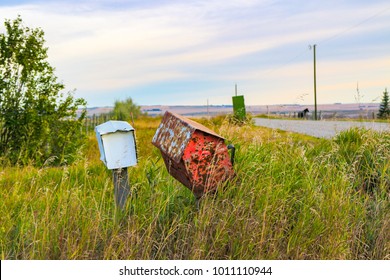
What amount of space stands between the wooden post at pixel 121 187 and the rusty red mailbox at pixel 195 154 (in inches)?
16.9

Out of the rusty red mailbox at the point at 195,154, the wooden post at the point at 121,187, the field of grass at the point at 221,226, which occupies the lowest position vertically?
the field of grass at the point at 221,226

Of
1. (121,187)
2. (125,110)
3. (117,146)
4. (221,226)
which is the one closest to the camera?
(221,226)

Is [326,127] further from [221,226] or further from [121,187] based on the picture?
[221,226]

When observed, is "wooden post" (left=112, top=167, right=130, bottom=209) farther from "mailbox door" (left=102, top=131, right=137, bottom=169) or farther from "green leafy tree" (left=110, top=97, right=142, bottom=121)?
"green leafy tree" (left=110, top=97, right=142, bottom=121)

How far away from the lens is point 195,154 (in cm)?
370

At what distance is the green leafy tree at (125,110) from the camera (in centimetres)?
2674

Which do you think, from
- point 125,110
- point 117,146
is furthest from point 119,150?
point 125,110

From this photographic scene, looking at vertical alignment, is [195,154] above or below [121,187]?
above

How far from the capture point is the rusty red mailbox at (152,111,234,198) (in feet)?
12.1

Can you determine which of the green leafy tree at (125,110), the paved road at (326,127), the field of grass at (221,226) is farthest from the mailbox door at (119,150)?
the green leafy tree at (125,110)

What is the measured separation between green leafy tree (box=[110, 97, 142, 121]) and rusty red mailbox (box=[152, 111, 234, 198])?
20363 mm

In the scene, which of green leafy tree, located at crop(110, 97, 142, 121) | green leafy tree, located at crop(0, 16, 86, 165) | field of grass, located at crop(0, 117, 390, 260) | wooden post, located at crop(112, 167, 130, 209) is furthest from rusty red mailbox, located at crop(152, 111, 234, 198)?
green leafy tree, located at crop(110, 97, 142, 121)

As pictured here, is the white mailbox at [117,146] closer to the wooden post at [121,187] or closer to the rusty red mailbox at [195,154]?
the wooden post at [121,187]

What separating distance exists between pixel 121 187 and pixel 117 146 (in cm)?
38
